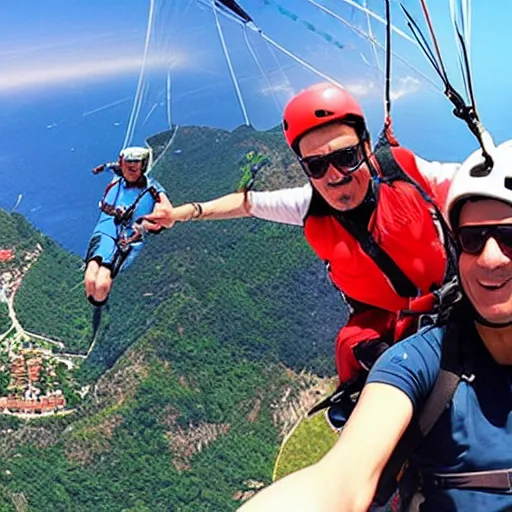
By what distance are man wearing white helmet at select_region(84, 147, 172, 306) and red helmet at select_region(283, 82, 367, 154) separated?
94 cm

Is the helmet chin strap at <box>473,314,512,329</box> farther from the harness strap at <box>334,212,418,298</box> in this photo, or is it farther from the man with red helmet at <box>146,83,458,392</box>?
the harness strap at <box>334,212,418,298</box>

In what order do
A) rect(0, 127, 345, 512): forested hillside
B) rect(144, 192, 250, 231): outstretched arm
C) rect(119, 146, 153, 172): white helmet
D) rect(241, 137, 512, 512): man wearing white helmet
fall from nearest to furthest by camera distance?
rect(241, 137, 512, 512): man wearing white helmet, rect(144, 192, 250, 231): outstretched arm, rect(119, 146, 153, 172): white helmet, rect(0, 127, 345, 512): forested hillside

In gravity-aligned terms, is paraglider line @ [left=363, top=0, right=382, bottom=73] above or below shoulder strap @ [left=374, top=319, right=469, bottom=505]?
below

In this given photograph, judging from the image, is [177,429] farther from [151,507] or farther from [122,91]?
[122,91]

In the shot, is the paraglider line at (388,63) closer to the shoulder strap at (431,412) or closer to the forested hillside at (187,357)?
the shoulder strap at (431,412)

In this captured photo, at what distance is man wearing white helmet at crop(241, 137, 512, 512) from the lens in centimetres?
144

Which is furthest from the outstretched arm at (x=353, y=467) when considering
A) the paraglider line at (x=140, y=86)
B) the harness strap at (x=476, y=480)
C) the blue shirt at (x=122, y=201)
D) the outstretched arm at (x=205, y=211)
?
the paraglider line at (x=140, y=86)

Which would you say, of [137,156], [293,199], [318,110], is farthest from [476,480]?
[137,156]

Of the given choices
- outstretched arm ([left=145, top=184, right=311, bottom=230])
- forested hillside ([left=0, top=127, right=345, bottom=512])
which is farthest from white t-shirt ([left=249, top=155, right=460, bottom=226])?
forested hillside ([left=0, top=127, right=345, bottom=512])

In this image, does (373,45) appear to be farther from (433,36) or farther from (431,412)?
(431,412)

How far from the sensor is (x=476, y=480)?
152 centimetres

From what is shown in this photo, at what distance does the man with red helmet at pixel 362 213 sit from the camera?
8.05 feet

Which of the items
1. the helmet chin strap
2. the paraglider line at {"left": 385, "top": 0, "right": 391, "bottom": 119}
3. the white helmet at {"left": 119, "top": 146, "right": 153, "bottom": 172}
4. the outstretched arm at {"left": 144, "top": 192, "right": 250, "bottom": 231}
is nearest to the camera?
the helmet chin strap

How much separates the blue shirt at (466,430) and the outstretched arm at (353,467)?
97 millimetres
